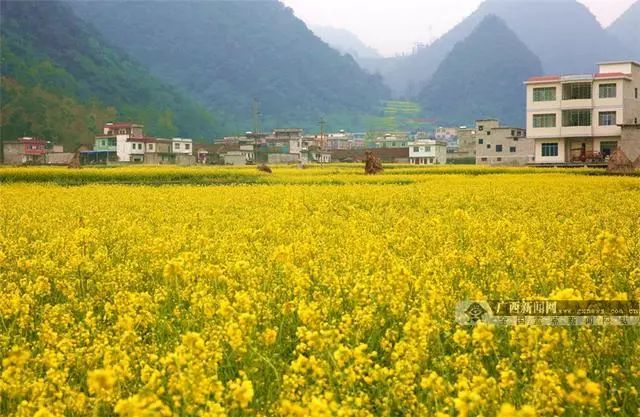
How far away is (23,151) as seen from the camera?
229 ft

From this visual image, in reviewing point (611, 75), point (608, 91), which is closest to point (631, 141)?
point (608, 91)

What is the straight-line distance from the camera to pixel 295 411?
296cm

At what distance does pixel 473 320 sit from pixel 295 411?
8.73 ft

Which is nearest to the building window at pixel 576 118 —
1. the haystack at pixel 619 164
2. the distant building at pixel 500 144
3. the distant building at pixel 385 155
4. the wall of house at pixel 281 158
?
the distant building at pixel 500 144

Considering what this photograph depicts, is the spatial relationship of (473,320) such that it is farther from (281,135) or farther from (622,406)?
(281,135)

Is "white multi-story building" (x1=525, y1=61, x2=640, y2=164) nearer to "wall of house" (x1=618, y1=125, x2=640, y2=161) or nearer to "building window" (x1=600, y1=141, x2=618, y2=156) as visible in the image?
"building window" (x1=600, y1=141, x2=618, y2=156)

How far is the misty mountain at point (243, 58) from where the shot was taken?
482ft

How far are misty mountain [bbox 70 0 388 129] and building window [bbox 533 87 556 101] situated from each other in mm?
85396

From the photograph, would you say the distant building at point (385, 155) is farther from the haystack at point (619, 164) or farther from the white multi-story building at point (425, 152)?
the haystack at point (619, 164)

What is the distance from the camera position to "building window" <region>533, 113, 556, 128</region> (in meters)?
49.9

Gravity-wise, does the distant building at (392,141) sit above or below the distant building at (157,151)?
above

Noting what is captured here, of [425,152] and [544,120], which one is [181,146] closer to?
[425,152]

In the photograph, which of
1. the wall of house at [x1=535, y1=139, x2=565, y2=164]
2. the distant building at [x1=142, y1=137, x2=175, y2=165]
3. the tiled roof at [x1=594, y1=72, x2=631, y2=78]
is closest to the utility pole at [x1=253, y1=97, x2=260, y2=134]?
the distant building at [x1=142, y1=137, x2=175, y2=165]

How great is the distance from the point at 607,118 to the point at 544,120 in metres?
4.28
